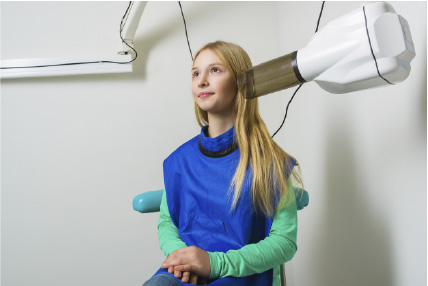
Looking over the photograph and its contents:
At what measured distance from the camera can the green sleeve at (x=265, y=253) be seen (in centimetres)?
84

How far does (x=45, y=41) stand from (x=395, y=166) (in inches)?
51.4

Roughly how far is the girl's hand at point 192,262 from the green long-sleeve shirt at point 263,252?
1cm

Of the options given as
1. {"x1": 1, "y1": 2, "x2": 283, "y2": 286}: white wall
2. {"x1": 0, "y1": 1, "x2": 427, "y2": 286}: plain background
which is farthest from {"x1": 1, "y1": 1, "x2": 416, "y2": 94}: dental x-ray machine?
{"x1": 1, "y1": 2, "x2": 283, "y2": 286}: white wall

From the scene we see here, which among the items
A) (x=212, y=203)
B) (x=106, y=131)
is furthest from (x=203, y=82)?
(x=106, y=131)

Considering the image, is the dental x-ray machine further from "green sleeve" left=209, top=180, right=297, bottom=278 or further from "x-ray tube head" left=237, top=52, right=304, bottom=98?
"green sleeve" left=209, top=180, right=297, bottom=278

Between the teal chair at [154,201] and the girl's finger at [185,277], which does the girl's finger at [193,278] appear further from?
the teal chair at [154,201]

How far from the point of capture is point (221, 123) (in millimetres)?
1060

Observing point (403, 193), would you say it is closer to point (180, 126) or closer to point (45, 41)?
point (180, 126)

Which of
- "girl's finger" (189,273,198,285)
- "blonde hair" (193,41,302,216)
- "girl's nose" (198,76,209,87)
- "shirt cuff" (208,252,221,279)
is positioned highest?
"girl's nose" (198,76,209,87)

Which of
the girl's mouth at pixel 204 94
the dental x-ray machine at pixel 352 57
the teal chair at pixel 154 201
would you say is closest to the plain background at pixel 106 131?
the teal chair at pixel 154 201

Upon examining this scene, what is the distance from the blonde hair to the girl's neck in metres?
0.02

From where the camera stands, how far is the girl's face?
101 centimetres

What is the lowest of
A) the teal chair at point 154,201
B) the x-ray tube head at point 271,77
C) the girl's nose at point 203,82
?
the teal chair at point 154,201

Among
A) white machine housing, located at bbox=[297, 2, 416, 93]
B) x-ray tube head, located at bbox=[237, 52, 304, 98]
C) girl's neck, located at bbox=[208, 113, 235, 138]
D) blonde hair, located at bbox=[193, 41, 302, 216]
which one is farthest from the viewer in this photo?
girl's neck, located at bbox=[208, 113, 235, 138]
